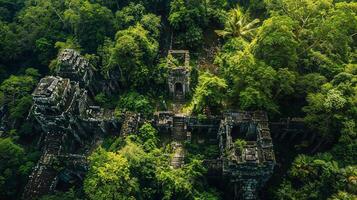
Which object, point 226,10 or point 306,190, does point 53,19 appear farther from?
point 306,190

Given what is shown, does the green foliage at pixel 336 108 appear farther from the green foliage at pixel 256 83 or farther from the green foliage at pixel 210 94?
the green foliage at pixel 210 94

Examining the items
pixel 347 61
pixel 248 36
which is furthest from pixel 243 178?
pixel 248 36

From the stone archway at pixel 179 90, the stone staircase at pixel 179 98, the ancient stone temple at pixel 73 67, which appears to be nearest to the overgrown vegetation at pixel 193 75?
the stone staircase at pixel 179 98

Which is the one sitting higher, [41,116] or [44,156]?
[41,116]

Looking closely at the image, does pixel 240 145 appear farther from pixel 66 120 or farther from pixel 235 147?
pixel 66 120

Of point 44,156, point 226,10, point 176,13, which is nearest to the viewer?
point 44,156

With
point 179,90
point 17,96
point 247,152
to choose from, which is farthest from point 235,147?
point 17,96

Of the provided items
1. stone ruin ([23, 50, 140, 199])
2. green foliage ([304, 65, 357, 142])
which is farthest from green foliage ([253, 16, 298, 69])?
stone ruin ([23, 50, 140, 199])

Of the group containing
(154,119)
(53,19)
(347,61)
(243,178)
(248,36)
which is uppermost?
(53,19)
